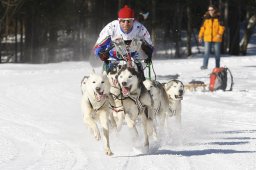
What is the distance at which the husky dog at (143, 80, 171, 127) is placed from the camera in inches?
312

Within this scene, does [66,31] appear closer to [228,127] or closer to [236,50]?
[236,50]

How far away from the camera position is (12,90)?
13.8m

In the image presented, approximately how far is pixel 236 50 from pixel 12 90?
17249 mm

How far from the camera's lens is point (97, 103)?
22.2 feet

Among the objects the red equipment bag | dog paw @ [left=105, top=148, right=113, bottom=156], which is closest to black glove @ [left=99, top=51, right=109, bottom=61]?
dog paw @ [left=105, top=148, right=113, bottom=156]

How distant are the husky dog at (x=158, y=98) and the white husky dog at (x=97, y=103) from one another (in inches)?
44.6

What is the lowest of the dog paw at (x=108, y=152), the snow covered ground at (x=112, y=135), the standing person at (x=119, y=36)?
the snow covered ground at (x=112, y=135)

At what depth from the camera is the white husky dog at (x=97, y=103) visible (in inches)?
263

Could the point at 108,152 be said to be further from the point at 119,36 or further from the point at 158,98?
the point at 119,36

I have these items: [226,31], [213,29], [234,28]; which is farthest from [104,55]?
[234,28]

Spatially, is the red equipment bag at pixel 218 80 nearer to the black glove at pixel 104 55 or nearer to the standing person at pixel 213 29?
the standing person at pixel 213 29

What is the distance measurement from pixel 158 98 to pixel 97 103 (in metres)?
1.44

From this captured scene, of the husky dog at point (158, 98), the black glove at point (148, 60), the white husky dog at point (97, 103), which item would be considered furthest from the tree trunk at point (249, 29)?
the white husky dog at point (97, 103)

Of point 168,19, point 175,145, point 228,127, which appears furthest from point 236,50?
point 175,145
